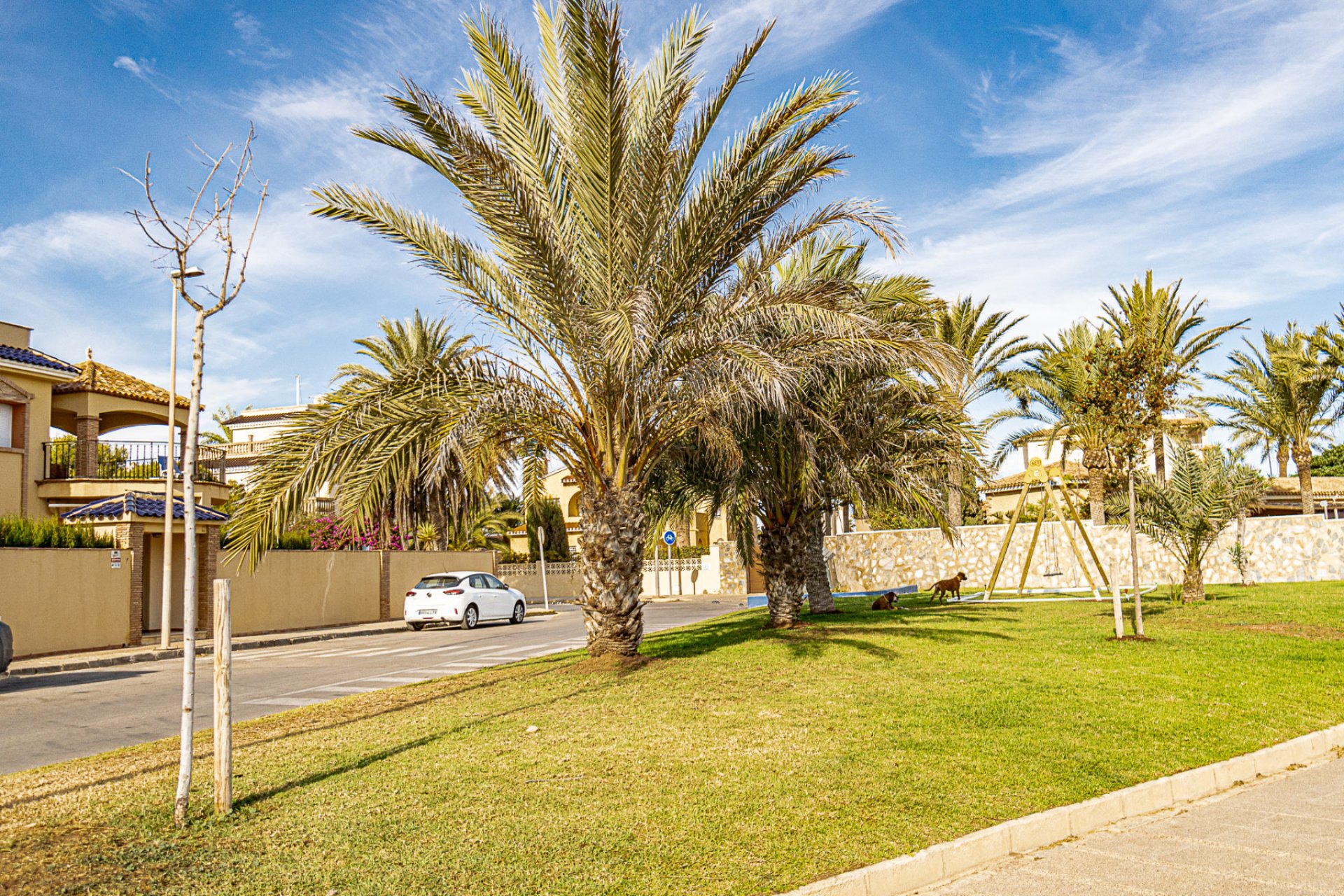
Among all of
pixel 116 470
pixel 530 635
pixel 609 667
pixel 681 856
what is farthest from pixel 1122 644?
pixel 116 470

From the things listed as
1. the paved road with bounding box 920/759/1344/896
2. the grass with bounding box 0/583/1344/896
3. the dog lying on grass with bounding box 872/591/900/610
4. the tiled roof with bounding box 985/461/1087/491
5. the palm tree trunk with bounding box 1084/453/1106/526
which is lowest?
the paved road with bounding box 920/759/1344/896

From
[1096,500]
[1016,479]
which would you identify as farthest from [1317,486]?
[1096,500]

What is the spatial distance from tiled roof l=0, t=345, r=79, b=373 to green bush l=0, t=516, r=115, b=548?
9.23 m

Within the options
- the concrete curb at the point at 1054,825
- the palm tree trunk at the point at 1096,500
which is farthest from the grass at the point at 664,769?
the palm tree trunk at the point at 1096,500

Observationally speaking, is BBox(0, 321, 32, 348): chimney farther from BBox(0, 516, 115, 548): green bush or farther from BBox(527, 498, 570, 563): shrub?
BBox(527, 498, 570, 563): shrub

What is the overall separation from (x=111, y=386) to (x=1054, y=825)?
33.7 metres

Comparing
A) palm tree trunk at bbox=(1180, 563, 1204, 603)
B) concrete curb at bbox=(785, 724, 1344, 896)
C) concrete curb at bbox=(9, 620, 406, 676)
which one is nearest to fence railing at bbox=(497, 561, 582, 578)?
concrete curb at bbox=(9, 620, 406, 676)

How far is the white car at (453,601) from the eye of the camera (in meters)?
26.6

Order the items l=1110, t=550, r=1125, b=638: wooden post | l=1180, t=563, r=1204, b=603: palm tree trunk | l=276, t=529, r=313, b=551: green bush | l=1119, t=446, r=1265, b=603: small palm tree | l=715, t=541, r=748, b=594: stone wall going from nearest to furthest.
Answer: l=1110, t=550, r=1125, b=638: wooden post → l=1119, t=446, r=1265, b=603: small palm tree → l=1180, t=563, r=1204, b=603: palm tree trunk → l=276, t=529, r=313, b=551: green bush → l=715, t=541, r=748, b=594: stone wall

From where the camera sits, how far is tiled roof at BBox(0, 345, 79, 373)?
93.6 ft

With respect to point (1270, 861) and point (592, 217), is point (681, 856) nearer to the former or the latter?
point (1270, 861)

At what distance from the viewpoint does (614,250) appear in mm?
10844

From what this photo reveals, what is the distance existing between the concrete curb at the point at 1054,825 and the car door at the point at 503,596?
22.6 metres

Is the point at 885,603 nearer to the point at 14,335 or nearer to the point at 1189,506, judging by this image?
the point at 1189,506
